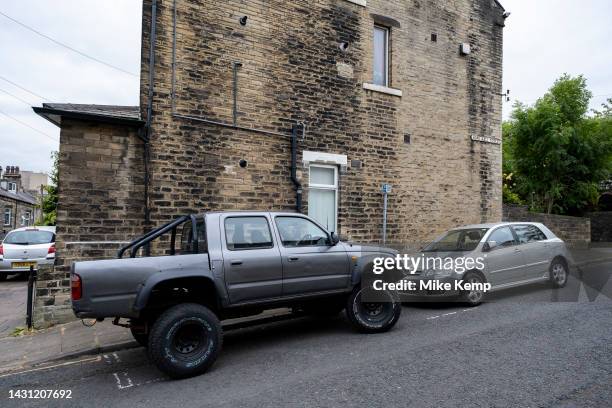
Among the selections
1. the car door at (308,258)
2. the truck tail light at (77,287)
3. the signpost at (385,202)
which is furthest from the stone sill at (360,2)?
the truck tail light at (77,287)

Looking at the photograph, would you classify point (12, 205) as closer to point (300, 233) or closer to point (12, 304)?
point (12, 304)

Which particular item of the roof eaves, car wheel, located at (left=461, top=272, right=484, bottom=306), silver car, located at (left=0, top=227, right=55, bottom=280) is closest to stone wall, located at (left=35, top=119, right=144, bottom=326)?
the roof eaves

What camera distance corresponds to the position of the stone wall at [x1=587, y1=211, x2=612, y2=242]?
19.2m

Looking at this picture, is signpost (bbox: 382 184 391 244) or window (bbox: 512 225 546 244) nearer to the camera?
window (bbox: 512 225 546 244)

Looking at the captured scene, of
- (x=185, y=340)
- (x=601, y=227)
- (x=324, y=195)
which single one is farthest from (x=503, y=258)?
(x=601, y=227)

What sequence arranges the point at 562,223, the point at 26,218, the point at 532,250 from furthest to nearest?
1. the point at 26,218
2. the point at 562,223
3. the point at 532,250

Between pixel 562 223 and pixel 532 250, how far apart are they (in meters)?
8.40

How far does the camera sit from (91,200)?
754cm

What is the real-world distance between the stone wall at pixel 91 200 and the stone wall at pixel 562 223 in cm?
1108

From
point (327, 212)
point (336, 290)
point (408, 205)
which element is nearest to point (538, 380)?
point (336, 290)

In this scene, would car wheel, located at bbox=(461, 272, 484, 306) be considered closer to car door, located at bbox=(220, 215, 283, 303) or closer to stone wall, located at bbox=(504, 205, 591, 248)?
car door, located at bbox=(220, 215, 283, 303)

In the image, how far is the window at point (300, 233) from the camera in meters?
5.73

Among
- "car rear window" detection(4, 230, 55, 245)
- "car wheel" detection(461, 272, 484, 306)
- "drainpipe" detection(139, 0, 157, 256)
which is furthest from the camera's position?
"car rear window" detection(4, 230, 55, 245)

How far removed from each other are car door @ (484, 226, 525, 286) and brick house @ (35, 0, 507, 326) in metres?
3.03
